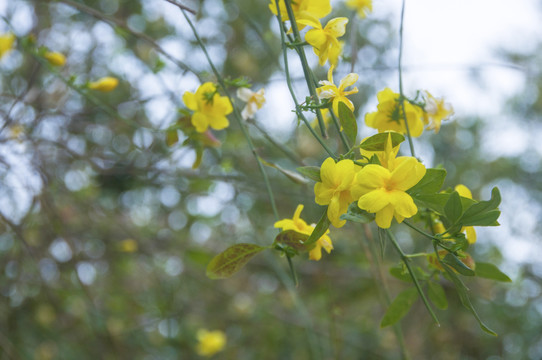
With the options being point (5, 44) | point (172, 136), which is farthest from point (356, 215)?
point (5, 44)

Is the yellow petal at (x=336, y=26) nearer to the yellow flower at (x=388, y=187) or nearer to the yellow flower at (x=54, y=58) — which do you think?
the yellow flower at (x=388, y=187)

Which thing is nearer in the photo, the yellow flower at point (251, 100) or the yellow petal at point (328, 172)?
the yellow petal at point (328, 172)

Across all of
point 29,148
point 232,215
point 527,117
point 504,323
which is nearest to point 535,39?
point 527,117

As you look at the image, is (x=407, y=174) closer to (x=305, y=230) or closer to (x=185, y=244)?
(x=305, y=230)

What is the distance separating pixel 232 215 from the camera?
168 centimetres

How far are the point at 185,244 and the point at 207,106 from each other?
1010 millimetres

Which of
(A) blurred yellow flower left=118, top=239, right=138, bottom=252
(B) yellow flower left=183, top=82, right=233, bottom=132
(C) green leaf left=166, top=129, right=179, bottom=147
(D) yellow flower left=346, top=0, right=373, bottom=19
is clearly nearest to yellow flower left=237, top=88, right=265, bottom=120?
(B) yellow flower left=183, top=82, right=233, bottom=132

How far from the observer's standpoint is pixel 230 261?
524 mm

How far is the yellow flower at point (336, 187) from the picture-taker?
43cm

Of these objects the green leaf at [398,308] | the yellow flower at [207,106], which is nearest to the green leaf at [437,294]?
the green leaf at [398,308]

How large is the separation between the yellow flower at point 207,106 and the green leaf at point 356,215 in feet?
0.93

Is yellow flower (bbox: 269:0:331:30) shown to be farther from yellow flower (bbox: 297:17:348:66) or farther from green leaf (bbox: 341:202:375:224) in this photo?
green leaf (bbox: 341:202:375:224)

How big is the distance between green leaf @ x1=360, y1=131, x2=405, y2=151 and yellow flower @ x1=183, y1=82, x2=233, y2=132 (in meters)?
0.27

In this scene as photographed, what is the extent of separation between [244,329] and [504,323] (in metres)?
1.07
